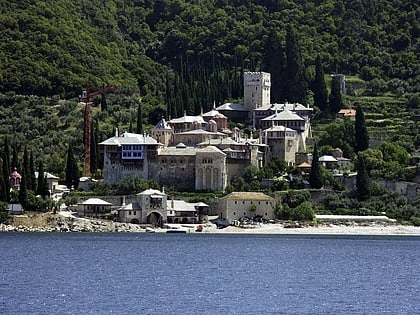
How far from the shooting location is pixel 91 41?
146250 mm

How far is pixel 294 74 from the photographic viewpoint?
115250mm

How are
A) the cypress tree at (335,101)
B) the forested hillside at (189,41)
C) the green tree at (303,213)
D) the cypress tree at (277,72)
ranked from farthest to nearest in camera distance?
the forested hillside at (189,41) < the cypress tree at (277,72) < the cypress tree at (335,101) < the green tree at (303,213)

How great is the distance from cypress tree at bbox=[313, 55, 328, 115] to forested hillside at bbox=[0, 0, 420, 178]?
3.45 feet

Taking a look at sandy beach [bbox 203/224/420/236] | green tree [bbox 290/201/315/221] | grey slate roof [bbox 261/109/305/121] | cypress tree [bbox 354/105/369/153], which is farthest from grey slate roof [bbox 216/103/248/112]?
sandy beach [bbox 203/224/420/236]

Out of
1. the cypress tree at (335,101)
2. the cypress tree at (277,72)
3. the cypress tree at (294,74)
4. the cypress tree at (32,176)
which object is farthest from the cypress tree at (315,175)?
the cypress tree at (277,72)

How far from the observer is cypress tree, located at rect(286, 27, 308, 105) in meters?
115

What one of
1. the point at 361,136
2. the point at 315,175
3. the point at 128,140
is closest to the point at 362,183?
the point at 315,175

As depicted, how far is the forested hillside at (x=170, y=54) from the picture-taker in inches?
4621

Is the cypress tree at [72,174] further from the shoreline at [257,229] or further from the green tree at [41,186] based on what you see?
the shoreline at [257,229]

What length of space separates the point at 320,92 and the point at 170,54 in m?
41.3

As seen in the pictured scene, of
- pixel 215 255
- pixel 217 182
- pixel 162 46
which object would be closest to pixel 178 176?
pixel 217 182

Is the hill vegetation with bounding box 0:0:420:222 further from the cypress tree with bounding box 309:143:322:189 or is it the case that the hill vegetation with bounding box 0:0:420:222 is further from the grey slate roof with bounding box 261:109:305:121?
the cypress tree with bounding box 309:143:322:189

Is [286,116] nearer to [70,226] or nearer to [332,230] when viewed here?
[332,230]

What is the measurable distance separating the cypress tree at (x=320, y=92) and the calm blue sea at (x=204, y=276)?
1184 inches
